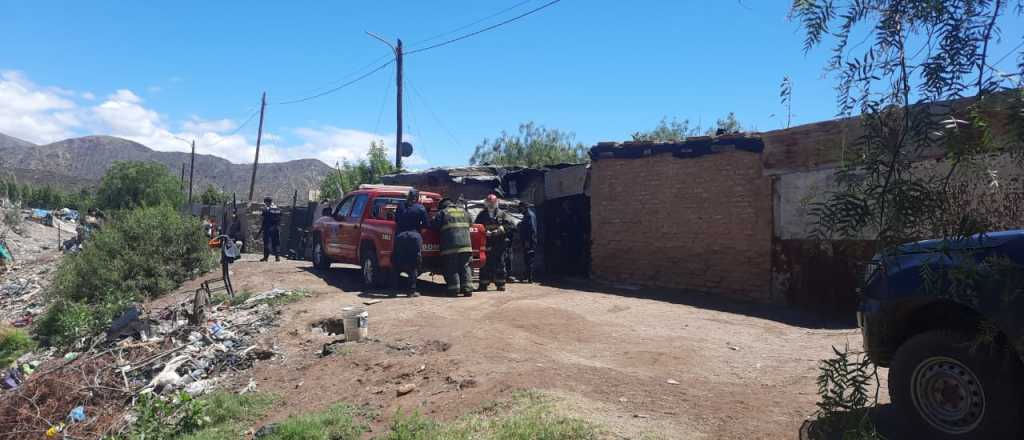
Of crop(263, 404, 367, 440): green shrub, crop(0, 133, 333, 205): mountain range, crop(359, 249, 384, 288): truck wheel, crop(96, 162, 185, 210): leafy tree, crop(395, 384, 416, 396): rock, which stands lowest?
crop(263, 404, 367, 440): green shrub

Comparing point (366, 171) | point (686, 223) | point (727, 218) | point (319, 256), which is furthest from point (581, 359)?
point (366, 171)

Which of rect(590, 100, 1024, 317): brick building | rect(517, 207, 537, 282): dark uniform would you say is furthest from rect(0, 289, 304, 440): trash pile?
rect(590, 100, 1024, 317): brick building

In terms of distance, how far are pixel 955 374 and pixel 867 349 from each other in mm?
599

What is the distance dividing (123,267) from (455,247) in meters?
8.22

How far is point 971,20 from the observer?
2709 millimetres

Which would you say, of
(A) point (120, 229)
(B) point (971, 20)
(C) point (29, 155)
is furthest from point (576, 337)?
(C) point (29, 155)

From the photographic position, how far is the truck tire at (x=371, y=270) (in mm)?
11789

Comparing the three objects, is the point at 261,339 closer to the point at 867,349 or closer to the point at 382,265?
the point at 382,265

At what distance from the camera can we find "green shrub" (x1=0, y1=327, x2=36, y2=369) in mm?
12906

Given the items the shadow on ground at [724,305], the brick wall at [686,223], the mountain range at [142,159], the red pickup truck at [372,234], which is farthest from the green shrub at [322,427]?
the mountain range at [142,159]

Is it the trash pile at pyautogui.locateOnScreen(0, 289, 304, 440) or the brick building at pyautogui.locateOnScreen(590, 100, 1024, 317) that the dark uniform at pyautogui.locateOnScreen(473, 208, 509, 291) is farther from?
the trash pile at pyautogui.locateOnScreen(0, 289, 304, 440)

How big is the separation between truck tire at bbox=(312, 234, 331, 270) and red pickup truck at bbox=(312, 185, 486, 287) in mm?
140

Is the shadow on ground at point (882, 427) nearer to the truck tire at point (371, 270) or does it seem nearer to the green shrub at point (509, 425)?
the green shrub at point (509, 425)

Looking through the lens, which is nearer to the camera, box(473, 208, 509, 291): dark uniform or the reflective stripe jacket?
the reflective stripe jacket
